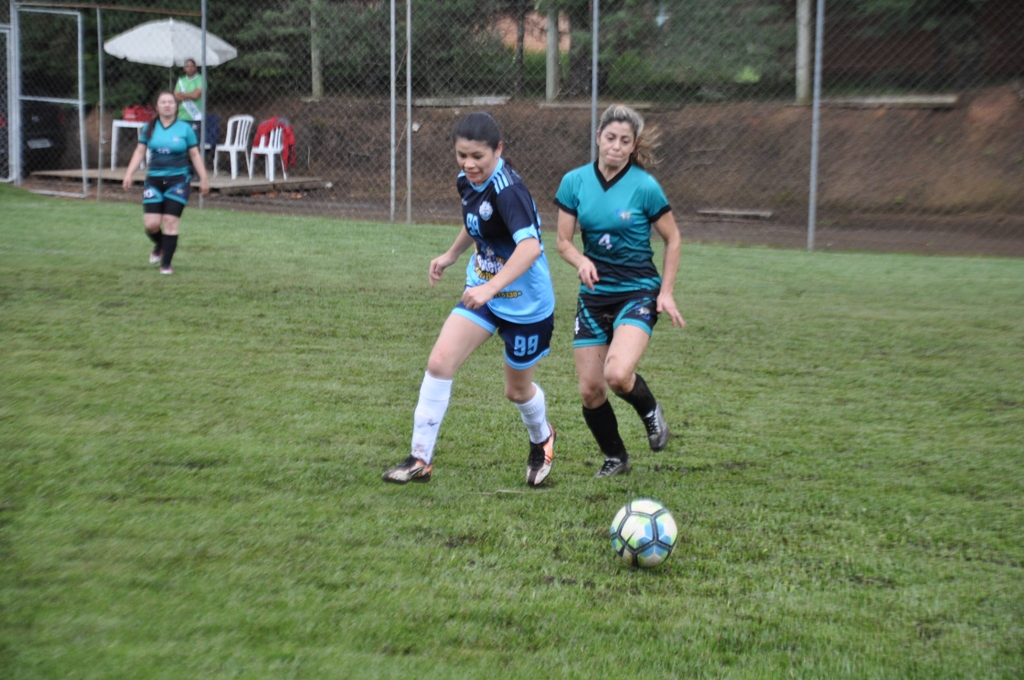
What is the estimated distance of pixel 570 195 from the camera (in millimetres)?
4828

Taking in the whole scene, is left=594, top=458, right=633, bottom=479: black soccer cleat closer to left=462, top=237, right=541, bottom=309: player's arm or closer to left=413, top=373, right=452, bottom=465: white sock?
left=413, top=373, right=452, bottom=465: white sock

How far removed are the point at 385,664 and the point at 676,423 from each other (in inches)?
126

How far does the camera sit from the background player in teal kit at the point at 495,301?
4422 millimetres

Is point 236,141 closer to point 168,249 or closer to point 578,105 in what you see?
point 578,105

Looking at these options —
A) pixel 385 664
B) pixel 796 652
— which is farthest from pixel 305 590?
pixel 796 652

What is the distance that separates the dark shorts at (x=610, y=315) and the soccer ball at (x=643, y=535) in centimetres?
114

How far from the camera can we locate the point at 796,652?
307 cm

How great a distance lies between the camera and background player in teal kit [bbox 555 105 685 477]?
15.3 feet

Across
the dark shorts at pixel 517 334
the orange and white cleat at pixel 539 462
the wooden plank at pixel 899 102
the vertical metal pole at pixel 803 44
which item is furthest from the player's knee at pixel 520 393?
the wooden plank at pixel 899 102

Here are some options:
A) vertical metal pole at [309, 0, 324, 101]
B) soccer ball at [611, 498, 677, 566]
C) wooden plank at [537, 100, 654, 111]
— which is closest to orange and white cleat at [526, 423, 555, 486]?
soccer ball at [611, 498, 677, 566]

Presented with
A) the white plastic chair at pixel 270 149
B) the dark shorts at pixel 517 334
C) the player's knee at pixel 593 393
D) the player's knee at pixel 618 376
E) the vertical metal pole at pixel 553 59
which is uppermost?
the vertical metal pole at pixel 553 59

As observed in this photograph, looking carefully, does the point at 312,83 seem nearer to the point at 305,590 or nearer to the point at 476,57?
the point at 476,57

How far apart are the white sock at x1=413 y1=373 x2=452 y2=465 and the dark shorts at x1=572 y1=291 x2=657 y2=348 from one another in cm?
72

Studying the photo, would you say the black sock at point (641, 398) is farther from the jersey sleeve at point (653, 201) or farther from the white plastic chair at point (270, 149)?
the white plastic chair at point (270, 149)
